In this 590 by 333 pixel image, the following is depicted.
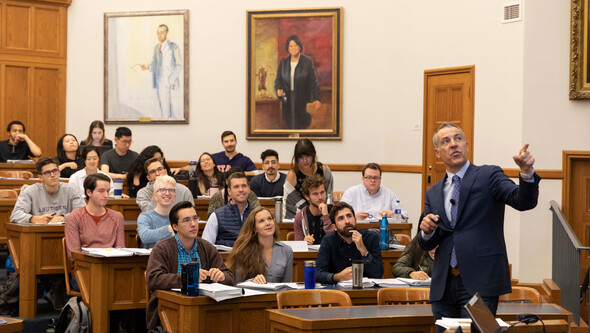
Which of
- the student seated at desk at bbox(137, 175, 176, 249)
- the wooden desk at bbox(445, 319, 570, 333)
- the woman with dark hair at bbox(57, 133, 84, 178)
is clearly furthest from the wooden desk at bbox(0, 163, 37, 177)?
the wooden desk at bbox(445, 319, 570, 333)

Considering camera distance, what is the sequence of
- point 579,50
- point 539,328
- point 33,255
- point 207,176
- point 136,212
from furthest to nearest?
1. point 207,176
2. point 579,50
3. point 136,212
4. point 33,255
5. point 539,328

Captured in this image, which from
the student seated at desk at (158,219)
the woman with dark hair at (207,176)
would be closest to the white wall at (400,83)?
the woman with dark hair at (207,176)

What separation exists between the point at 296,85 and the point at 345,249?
6804 millimetres

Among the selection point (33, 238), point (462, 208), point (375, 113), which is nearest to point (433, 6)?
point (375, 113)

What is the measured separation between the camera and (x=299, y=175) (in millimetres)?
8297

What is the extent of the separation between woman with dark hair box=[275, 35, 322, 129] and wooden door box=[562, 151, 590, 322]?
4.15 m

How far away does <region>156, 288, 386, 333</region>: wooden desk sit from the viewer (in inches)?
191

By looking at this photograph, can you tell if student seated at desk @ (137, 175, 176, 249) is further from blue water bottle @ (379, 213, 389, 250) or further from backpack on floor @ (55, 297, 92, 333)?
blue water bottle @ (379, 213, 389, 250)

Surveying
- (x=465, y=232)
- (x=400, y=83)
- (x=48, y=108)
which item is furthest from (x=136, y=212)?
(x=465, y=232)

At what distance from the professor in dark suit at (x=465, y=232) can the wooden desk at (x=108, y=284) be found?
299cm

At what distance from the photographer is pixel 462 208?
3758 millimetres

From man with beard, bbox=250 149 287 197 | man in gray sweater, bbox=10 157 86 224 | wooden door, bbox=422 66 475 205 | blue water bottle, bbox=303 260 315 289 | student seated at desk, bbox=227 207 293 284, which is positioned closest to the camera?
blue water bottle, bbox=303 260 315 289

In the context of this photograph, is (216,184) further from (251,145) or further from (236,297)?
(236,297)

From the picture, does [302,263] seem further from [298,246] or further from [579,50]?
[579,50]
